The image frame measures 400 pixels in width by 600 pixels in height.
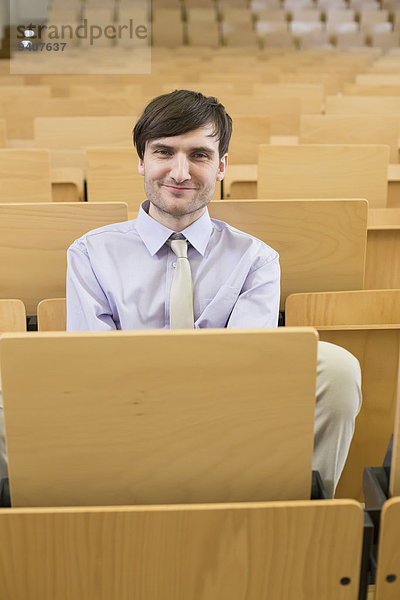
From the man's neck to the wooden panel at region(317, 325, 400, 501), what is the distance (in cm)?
21

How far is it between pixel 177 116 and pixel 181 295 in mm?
202

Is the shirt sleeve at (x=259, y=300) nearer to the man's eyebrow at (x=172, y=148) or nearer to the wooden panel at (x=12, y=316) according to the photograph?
the man's eyebrow at (x=172, y=148)

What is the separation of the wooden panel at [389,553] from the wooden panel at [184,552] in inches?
0.8

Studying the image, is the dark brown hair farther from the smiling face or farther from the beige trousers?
the beige trousers

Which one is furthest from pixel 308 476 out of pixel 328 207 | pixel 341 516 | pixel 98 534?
pixel 328 207

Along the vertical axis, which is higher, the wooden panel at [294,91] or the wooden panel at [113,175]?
the wooden panel at [294,91]

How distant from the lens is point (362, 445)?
0.81m

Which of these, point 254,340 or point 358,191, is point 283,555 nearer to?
point 254,340

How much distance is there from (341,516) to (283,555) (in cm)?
5

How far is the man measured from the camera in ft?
2.47

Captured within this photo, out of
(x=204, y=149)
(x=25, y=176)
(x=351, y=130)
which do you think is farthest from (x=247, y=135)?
(x=204, y=149)

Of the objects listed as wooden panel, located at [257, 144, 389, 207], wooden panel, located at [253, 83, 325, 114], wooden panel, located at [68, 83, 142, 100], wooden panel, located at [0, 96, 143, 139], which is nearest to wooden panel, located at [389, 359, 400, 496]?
wooden panel, located at [257, 144, 389, 207]

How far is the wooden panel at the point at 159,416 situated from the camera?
44 centimetres

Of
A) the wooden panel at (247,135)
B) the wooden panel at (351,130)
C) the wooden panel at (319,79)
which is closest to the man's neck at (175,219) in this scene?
the wooden panel at (247,135)
